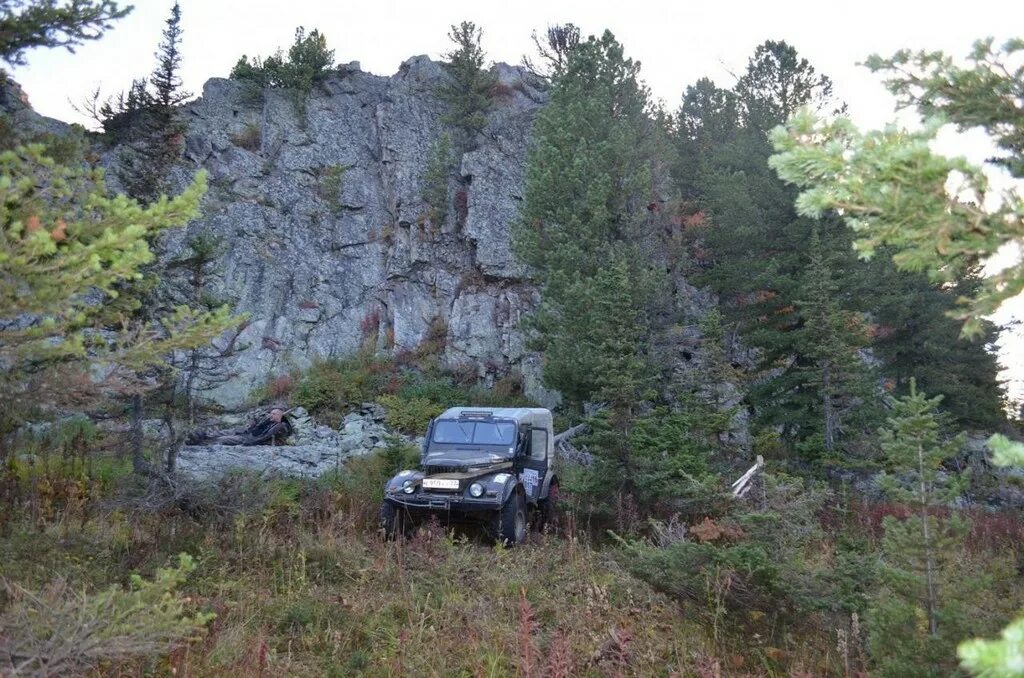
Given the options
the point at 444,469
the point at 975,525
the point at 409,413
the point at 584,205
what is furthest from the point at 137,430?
the point at 975,525

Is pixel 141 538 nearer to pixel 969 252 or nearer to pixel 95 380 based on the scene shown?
pixel 95 380

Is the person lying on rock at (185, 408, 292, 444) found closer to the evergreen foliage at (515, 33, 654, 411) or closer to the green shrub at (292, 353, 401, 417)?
the green shrub at (292, 353, 401, 417)

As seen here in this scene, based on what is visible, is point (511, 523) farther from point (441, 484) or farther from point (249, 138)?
point (249, 138)

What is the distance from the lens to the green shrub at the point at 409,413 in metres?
20.3

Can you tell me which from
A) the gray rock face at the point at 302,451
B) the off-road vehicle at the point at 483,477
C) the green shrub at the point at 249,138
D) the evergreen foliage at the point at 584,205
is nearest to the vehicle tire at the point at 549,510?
the off-road vehicle at the point at 483,477

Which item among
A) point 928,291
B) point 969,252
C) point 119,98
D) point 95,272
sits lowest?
point 95,272

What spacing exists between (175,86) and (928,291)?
74.7 feet

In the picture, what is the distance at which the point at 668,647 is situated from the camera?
5.41 metres

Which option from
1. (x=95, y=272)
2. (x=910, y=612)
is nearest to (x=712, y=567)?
(x=910, y=612)

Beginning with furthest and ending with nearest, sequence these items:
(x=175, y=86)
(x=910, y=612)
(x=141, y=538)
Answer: (x=175, y=86) → (x=141, y=538) → (x=910, y=612)

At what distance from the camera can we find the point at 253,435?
18.6 meters

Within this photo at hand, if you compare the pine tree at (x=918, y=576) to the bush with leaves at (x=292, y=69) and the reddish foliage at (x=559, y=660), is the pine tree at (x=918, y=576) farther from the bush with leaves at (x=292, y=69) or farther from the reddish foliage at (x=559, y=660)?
the bush with leaves at (x=292, y=69)

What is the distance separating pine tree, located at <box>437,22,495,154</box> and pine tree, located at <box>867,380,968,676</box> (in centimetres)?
2808

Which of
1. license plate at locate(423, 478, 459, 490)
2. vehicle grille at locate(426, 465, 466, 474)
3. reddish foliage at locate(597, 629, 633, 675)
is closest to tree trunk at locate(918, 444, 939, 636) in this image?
reddish foliage at locate(597, 629, 633, 675)
